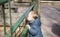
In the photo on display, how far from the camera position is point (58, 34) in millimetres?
3027

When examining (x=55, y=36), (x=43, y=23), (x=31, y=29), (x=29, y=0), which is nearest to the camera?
(x=31, y=29)

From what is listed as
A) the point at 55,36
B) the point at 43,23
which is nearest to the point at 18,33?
the point at 55,36

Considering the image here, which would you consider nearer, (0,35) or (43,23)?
(0,35)

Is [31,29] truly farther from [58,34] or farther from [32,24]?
[58,34]

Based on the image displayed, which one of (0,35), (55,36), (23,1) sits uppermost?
(23,1)

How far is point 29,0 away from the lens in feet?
7.88

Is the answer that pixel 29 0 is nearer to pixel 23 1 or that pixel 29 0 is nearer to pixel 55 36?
pixel 23 1

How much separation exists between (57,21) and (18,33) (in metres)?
2.24

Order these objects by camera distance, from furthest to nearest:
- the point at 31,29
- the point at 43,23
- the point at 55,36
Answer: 1. the point at 43,23
2. the point at 55,36
3. the point at 31,29

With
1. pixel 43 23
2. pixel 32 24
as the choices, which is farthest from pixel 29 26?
pixel 43 23

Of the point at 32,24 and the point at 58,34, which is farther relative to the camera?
the point at 58,34

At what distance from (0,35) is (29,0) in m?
1.07

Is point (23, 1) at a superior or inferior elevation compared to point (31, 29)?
superior

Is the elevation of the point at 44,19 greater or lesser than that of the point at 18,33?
lesser
